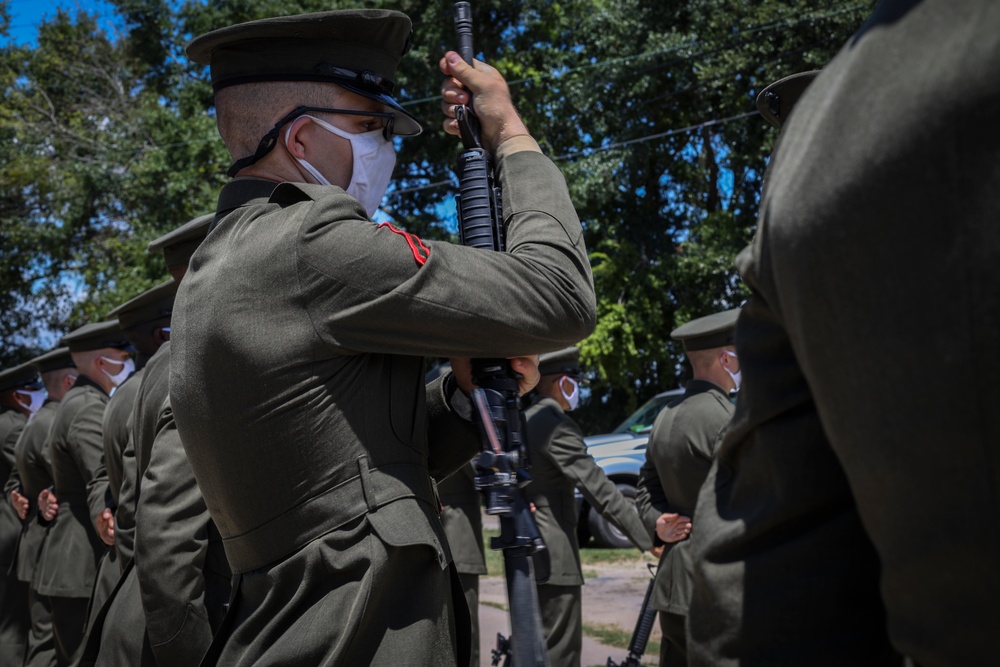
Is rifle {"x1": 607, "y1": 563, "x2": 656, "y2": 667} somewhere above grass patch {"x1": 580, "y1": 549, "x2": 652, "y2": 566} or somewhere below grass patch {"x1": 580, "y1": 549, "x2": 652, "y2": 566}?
above

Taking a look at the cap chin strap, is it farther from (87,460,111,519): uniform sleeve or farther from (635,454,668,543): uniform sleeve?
(635,454,668,543): uniform sleeve

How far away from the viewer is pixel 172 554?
3.38 meters

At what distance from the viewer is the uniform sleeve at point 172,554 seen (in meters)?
3.31

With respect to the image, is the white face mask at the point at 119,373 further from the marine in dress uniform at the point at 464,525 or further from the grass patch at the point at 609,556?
the grass patch at the point at 609,556

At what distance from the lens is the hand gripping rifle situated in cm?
204

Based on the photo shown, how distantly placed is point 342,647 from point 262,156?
1147 mm

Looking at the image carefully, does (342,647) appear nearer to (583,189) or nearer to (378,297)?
(378,297)

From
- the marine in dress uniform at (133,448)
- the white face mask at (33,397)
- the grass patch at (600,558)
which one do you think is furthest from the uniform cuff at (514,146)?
the grass patch at (600,558)

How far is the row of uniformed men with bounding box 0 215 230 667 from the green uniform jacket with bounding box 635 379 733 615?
277cm

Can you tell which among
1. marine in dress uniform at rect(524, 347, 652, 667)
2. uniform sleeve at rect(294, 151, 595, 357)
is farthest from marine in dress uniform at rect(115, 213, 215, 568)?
marine in dress uniform at rect(524, 347, 652, 667)

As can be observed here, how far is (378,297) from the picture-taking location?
2.01m

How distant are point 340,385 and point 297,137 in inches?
27.3

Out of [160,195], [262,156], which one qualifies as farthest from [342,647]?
[160,195]

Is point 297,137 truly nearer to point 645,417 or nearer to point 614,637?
point 614,637
